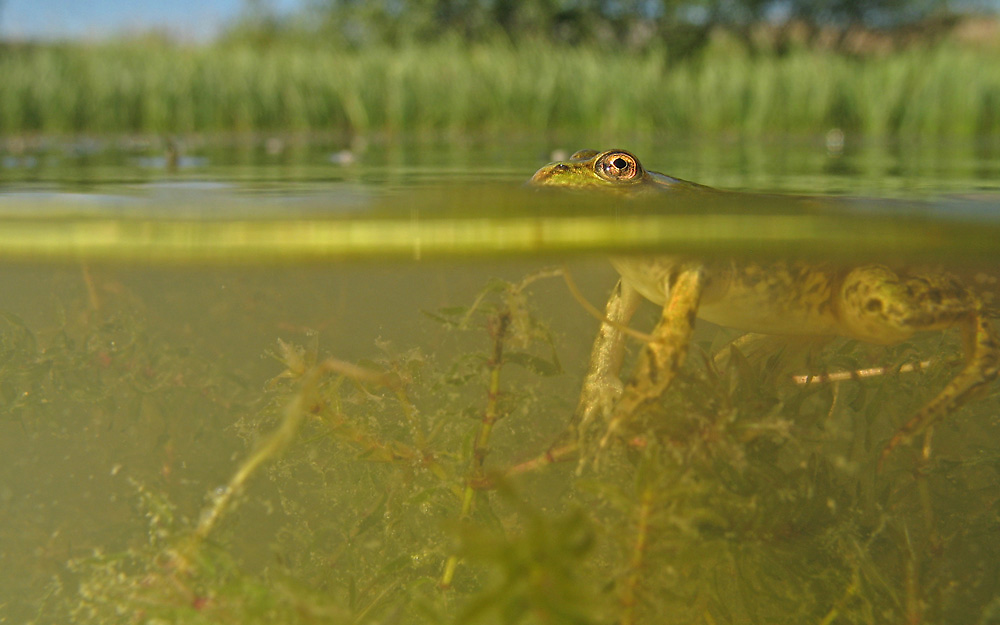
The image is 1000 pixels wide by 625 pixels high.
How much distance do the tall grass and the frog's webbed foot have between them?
24.9ft

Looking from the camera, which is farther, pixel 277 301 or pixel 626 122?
pixel 626 122

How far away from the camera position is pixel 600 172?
2.98m

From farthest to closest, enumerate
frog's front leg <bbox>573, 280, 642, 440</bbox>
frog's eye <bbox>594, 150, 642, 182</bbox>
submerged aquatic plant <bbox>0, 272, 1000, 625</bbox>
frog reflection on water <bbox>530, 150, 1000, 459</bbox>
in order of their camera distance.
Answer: frog's eye <bbox>594, 150, 642, 182</bbox>, frog's front leg <bbox>573, 280, 642, 440</bbox>, frog reflection on water <bbox>530, 150, 1000, 459</bbox>, submerged aquatic plant <bbox>0, 272, 1000, 625</bbox>

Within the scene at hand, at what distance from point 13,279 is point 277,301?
118 centimetres

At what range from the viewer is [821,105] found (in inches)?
400

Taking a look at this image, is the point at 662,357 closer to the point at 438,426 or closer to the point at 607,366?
the point at 607,366

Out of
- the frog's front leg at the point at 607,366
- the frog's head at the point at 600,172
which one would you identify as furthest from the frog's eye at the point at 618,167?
the frog's front leg at the point at 607,366

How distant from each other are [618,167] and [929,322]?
3.56 ft

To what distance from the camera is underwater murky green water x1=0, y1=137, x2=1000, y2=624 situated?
2.28 metres

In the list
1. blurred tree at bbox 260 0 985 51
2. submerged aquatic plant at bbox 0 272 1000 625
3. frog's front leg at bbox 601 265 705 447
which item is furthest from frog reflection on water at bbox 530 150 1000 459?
blurred tree at bbox 260 0 985 51

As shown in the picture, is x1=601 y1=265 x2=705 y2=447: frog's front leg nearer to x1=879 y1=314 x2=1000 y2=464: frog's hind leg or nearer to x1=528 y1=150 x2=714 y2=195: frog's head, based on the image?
x1=528 y1=150 x2=714 y2=195: frog's head

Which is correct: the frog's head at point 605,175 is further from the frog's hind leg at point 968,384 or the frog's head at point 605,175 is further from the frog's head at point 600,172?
the frog's hind leg at point 968,384

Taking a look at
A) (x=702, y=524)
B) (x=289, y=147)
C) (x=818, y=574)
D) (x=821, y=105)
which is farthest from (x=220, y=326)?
(x=821, y=105)

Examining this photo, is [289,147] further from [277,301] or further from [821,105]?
[821,105]
